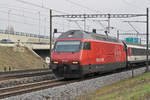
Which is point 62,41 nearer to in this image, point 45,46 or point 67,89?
point 67,89

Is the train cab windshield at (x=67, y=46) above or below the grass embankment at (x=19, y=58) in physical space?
above

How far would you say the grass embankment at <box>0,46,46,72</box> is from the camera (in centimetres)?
4103

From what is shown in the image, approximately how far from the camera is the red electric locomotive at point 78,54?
19.3m

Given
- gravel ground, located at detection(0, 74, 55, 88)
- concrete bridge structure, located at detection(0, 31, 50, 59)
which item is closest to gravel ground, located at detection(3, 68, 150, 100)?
gravel ground, located at detection(0, 74, 55, 88)

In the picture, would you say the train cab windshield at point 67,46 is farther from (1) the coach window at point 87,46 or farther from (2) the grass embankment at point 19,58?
(2) the grass embankment at point 19,58

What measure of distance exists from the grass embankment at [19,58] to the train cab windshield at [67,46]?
20133 millimetres

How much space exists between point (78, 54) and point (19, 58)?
27.3 m

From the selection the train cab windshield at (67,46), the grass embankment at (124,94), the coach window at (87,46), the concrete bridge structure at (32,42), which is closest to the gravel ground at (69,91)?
the grass embankment at (124,94)

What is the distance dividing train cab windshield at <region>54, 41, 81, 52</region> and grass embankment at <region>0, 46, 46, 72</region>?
66.1 feet

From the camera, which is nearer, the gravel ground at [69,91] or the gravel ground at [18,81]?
the gravel ground at [69,91]

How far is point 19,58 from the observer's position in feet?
148

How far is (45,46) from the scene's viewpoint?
53.5 meters

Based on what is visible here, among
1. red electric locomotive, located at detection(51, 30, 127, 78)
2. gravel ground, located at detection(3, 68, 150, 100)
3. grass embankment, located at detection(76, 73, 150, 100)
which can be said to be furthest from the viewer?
red electric locomotive, located at detection(51, 30, 127, 78)

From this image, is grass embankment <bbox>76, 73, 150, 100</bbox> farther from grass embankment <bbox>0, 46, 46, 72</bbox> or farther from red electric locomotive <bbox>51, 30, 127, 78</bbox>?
grass embankment <bbox>0, 46, 46, 72</bbox>
